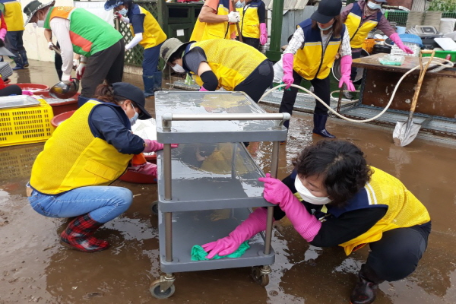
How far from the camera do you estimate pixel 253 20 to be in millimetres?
6188

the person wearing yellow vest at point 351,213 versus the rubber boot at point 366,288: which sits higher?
the person wearing yellow vest at point 351,213

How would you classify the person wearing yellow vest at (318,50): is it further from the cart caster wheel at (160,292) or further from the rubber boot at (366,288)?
the cart caster wheel at (160,292)

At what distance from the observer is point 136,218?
2.67 meters

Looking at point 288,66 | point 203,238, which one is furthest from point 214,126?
point 288,66

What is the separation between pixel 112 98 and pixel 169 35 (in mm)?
5629

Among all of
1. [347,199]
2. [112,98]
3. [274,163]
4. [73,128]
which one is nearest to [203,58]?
[112,98]

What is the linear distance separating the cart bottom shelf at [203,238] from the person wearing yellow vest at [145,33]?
368 cm

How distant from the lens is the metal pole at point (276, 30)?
7.73 m

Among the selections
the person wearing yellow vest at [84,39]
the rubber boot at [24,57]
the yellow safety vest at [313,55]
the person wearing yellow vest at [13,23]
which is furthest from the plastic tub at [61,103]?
the rubber boot at [24,57]

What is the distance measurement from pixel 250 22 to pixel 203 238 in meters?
4.93

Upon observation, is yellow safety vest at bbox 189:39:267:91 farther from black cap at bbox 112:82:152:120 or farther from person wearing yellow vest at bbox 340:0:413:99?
person wearing yellow vest at bbox 340:0:413:99

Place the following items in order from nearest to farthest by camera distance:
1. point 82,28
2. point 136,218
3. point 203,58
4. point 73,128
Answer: point 73,128 → point 136,218 → point 203,58 → point 82,28

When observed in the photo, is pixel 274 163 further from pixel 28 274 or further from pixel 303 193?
pixel 28 274

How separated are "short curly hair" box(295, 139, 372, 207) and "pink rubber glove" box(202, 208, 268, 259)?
1.36 ft
